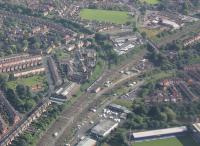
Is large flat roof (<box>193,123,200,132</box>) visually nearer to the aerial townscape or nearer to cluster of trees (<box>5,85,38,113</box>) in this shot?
the aerial townscape

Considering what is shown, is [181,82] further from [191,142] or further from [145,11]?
[145,11]

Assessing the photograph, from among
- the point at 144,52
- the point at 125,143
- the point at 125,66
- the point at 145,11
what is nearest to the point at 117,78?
the point at 125,66

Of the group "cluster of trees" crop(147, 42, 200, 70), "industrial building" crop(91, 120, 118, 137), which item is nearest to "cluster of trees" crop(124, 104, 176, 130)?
"industrial building" crop(91, 120, 118, 137)

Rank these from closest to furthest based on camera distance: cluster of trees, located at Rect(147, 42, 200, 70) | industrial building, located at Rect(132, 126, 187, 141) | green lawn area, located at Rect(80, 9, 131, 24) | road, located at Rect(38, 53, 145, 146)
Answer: road, located at Rect(38, 53, 145, 146) < industrial building, located at Rect(132, 126, 187, 141) < cluster of trees, located at Rect(147, 42, 200, 70) < green lawn area, located at Rect(80, 9, 131, 24)

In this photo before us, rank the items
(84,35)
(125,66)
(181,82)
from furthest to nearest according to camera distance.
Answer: (84,35)
(125,66)
(181,82)

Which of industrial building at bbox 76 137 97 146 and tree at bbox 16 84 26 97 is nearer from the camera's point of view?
industrial building at bbox 76 137 97 146

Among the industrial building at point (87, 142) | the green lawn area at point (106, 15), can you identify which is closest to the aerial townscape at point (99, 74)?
the industrial building at point (87, 142)

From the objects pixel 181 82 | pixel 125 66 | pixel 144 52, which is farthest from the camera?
pixel 144 52
